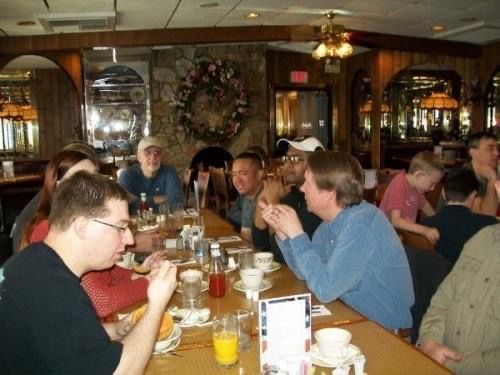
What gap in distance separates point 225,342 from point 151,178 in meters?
3.63

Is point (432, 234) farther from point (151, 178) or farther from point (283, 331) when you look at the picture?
point (151, 178)

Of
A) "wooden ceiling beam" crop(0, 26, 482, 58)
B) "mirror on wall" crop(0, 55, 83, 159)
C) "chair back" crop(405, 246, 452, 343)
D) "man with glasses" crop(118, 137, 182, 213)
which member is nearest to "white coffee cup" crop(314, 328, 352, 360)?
"chair back" crop(405, 246, 452, 343)

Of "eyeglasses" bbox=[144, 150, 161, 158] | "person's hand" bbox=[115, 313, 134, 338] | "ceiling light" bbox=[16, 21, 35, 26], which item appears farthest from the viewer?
"ceiling light" bbox=[16, 21, 35, 26]

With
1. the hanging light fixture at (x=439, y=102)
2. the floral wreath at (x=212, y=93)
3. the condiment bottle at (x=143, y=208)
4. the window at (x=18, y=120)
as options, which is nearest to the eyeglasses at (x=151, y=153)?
the condiment bottle at (x=143, y=208)

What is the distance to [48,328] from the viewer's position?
1259 mm

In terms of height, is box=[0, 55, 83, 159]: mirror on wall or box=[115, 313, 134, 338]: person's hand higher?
box=[0, 55, 83, 159]: mirror on wall

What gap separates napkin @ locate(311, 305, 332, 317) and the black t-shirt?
0.86 metres

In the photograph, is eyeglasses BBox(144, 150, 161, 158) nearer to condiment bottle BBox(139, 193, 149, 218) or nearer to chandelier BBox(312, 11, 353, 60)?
condiment bottle BBox(139, 193, 149, 218)

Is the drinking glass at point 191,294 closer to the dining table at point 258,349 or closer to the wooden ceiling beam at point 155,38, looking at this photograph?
the dining table at point 258,349

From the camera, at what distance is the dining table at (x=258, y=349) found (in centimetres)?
151

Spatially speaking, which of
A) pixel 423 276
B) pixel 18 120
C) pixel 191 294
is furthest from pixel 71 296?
pixel 18 120

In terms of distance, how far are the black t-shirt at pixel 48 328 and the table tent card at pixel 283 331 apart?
1.34ft

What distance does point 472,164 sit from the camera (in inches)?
174

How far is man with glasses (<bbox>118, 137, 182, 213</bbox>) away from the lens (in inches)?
195
